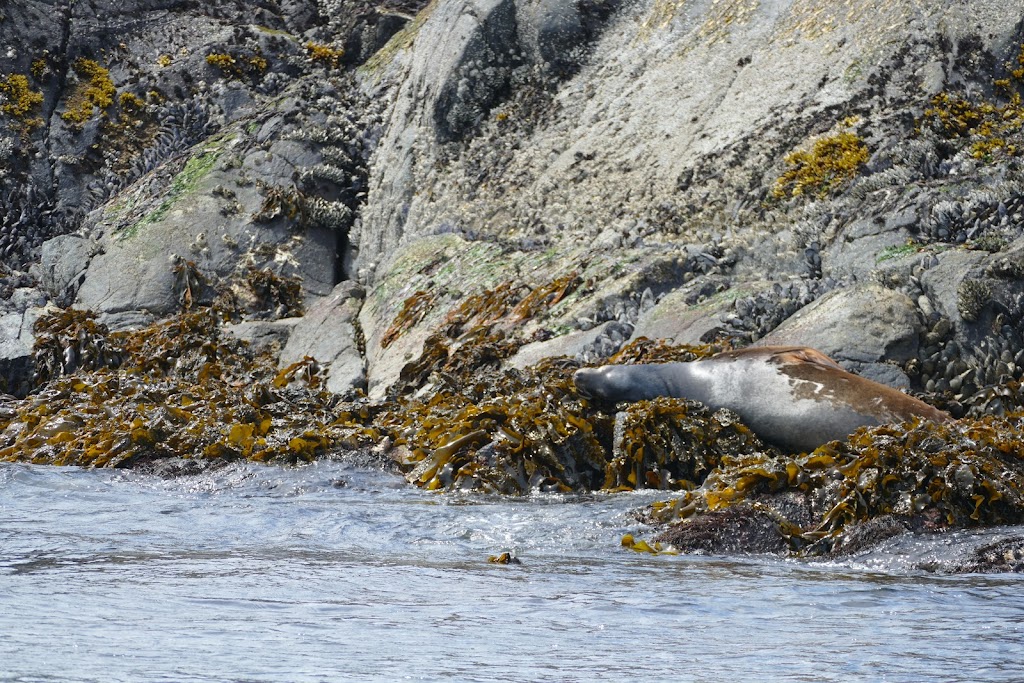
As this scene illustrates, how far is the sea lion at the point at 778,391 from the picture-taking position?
7.27m

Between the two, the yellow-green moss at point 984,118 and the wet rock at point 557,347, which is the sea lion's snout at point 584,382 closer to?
the wet rock at point 557,347

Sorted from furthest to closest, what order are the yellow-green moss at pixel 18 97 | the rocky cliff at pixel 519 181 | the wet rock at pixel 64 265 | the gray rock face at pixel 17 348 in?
the yellow-green moss at pixel 18 97
the wet rock at pixel 64 265
the gray rock face at pixel 17 348
the rocky cliff at pixel 519 181

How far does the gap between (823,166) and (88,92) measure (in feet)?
43.7

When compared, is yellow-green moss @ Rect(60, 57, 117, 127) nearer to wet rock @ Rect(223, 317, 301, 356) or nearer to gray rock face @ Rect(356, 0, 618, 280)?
gray rock face @ Rect(356, 0, 618, 280)

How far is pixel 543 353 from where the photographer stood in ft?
33.3

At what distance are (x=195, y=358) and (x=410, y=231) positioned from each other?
4.09m

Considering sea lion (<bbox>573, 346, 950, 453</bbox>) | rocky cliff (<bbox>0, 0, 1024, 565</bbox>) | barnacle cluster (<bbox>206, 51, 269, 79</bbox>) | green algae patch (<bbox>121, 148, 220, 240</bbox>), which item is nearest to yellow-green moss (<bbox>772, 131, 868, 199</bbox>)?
rocky cliff (<bbox>0, 0, 1024, 565</bbox>)

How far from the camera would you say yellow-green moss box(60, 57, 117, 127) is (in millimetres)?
19375

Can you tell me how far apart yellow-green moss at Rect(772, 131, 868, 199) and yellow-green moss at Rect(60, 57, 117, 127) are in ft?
41.4

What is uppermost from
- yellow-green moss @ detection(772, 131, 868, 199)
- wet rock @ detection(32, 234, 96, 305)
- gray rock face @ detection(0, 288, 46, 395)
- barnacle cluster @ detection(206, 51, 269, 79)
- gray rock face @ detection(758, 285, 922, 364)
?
barnacle cluster @ detection(206, 51, 269, 79)

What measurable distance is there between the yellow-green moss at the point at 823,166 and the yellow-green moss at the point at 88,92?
12.6 m

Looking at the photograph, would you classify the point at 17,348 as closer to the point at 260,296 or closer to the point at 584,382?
the point at 260,296

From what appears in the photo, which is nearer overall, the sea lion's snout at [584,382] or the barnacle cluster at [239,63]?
the sea lion's snout at [584,382]

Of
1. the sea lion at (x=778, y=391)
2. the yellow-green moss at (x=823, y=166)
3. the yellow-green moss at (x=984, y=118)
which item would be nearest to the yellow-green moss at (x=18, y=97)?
the yellow-green moss at (x=823, y=166)
